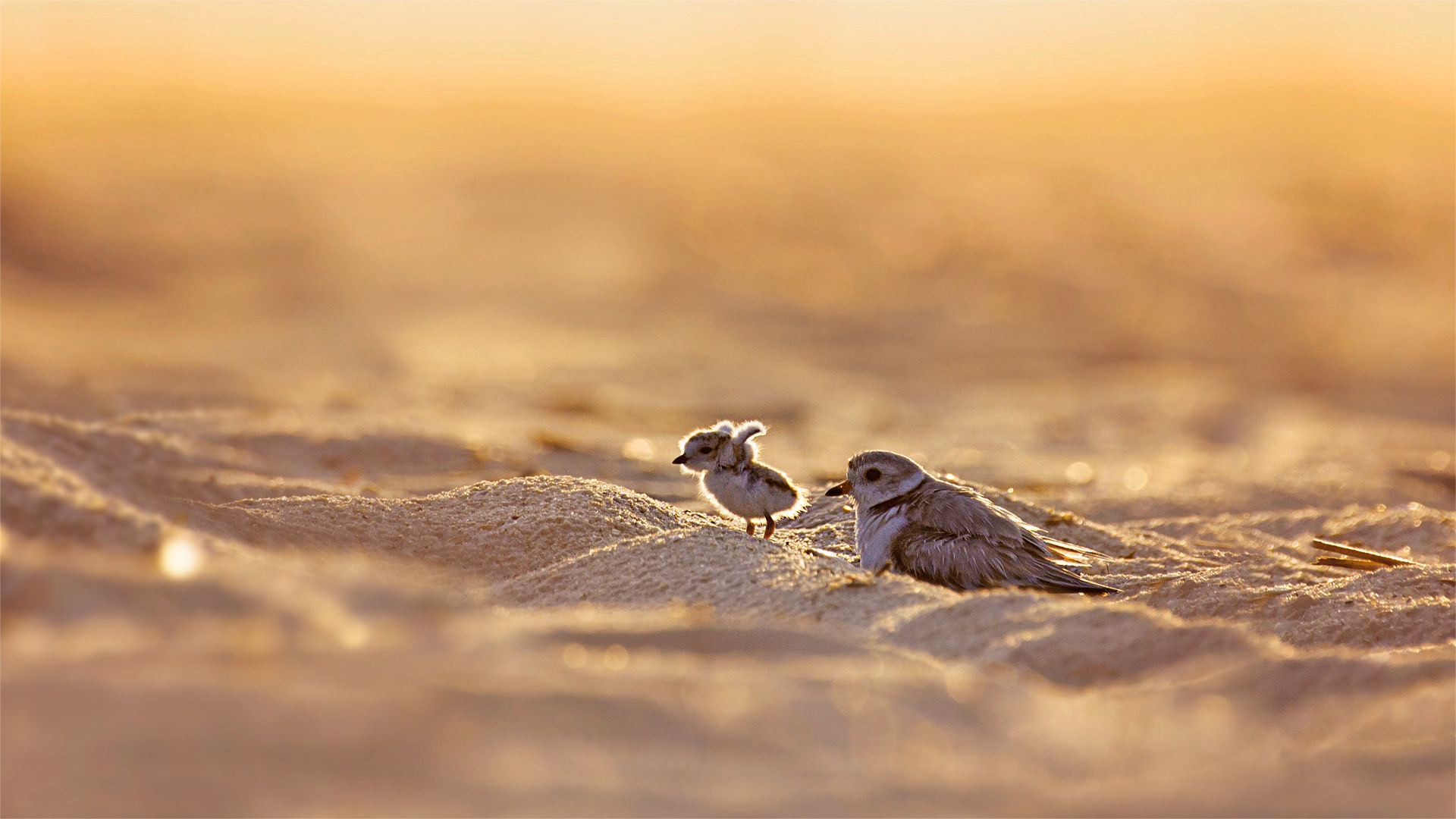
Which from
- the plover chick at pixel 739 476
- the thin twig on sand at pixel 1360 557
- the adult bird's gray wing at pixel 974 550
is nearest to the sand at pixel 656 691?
the adult bird's gray wing at pixel 974 550

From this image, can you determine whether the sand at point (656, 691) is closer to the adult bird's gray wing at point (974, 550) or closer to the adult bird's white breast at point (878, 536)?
the adult bird's gray wing at point (974, 550)

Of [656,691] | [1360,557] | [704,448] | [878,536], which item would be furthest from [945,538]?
[656,691]

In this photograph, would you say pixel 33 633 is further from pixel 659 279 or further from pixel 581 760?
pixel 659 279

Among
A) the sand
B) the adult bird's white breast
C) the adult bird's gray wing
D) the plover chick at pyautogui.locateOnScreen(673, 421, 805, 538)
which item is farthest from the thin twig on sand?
the plover chick at pyautogui.locateOnScreen(673, 421, 805, 538)

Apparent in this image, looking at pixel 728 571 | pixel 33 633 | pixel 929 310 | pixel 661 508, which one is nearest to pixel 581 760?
pixel 33 633

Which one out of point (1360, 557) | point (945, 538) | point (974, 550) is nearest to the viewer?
point (974, 550)

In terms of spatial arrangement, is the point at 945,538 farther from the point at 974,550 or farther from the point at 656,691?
the point at 656,691
